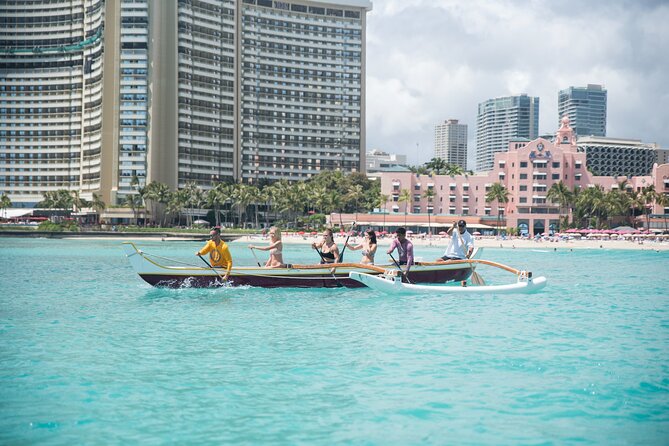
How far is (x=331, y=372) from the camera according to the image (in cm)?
1202

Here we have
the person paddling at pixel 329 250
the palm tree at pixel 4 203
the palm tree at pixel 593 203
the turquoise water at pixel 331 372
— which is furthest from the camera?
the palm tree at pixel 4 203

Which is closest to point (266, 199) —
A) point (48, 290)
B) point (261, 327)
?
point (48, 290)

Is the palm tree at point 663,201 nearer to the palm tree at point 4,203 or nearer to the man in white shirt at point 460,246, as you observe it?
the man in white shirt at point 460,246

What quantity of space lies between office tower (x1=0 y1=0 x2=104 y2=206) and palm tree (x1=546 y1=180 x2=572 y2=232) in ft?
307

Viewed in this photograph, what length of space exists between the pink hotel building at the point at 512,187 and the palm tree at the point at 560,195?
6.08ft

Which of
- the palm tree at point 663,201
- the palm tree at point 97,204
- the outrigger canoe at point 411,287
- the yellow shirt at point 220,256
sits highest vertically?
the palm tree at point 663,201

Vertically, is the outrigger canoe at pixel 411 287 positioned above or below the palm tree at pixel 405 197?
below

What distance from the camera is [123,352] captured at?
534 inches

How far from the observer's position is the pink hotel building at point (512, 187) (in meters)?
118

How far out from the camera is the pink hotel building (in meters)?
118

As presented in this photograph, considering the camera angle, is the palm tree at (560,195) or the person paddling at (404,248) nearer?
the person paddling at (404,248)

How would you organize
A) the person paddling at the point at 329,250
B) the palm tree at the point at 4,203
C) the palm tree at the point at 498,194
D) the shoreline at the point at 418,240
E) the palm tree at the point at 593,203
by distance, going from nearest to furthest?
1. the person paddling at the point at 329,250
2. the shoreline at the point at 418,240
3. the palm tree at the point at 593,203
4. the palm tree at the point at 498,194
5. the palm tree at the point at 4,203

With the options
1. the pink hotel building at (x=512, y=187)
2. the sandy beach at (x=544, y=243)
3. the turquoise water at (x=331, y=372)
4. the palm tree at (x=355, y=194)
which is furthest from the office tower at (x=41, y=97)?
the turquoise water at (x=331, y=372)

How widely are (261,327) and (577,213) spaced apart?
10638cm
